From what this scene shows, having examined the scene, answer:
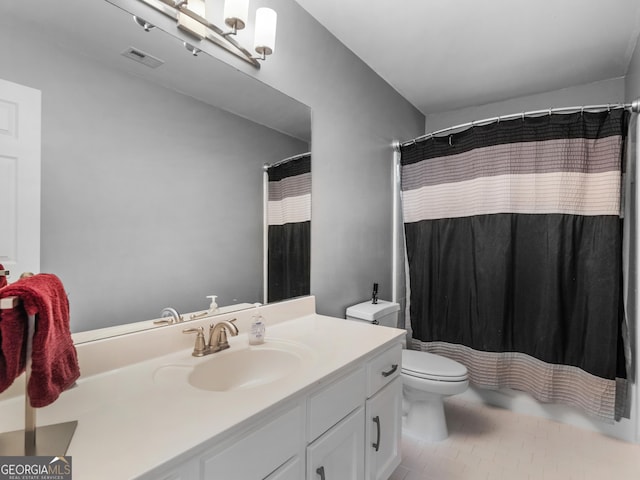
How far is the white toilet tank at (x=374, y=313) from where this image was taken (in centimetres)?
204

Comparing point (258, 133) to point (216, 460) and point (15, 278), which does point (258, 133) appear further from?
point (216, 460)

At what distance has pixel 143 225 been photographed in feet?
3.74

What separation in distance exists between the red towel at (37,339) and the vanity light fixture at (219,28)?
0.97m

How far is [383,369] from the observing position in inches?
54.6

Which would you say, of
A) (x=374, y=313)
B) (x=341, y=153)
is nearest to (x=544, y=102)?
(x=341, y=153)

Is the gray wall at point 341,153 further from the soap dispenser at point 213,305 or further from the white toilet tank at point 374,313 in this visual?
the soap dispenser at point 213,305

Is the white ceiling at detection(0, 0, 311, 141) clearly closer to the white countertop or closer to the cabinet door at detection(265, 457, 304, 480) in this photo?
the white countertop

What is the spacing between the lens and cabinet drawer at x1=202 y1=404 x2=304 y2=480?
2.41ft

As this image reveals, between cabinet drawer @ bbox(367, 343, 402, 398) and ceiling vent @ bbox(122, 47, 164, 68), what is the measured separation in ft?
4.33

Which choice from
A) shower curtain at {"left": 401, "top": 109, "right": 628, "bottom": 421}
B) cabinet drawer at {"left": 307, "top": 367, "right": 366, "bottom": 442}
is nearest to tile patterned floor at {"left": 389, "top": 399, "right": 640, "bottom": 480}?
shower curtain at {"left": 401, "top": 109, "right": 628, "bottom": 421}

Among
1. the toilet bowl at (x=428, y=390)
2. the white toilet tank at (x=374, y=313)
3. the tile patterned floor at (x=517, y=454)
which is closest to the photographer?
the tile patterned floor at (x=517, y=454)

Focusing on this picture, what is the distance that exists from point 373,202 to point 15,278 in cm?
196

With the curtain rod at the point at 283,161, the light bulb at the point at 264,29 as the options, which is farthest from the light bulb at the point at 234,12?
the curtain rod at the point at 283,161

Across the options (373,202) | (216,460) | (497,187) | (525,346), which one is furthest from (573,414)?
(216,460)
